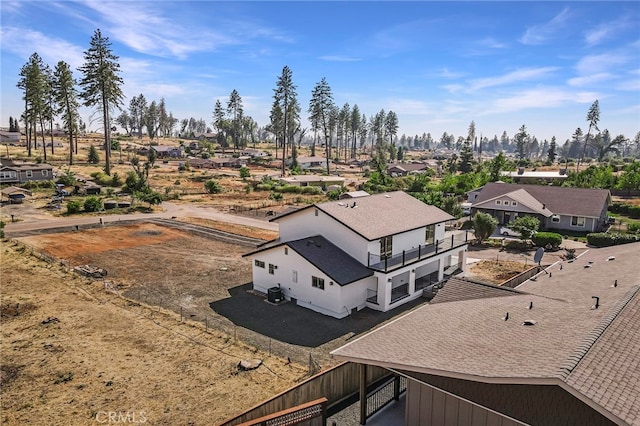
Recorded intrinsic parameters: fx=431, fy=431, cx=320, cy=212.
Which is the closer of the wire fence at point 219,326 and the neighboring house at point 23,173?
the wire fence at point 219,326

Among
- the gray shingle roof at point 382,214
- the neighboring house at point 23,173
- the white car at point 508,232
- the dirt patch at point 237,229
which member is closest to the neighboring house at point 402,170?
the white car at point 508,232

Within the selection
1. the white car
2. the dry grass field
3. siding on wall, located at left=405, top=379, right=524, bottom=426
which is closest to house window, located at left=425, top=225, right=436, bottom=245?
the dry grass field

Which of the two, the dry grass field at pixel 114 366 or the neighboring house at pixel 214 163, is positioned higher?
the neighboring house at pixel 214 163

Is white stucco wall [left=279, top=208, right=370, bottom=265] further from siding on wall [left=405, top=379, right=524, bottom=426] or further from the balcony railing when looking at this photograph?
siding on wall [left=405, top=379, right=524, bottom=426]

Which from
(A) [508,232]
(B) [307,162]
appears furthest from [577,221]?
(B) [307,162]

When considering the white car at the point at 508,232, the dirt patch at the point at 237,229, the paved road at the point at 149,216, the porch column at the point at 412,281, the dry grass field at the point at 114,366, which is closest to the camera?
the dry grass field at the point at 114,366

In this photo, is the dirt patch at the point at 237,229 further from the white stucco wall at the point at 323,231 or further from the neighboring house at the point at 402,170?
the neighboring house at the point at 402,170

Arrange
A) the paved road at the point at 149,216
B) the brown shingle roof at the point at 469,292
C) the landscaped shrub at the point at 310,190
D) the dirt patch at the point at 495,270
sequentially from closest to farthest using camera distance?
1. the brown shingle roof at the point at 469,292
2. the dirt patch at the point at 495,270
3. the paved road at the point at 149,216
4. the landscaped shrub at the point at 310,190

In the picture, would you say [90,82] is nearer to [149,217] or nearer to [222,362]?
[149,217]

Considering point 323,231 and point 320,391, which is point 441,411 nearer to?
point 320,391
